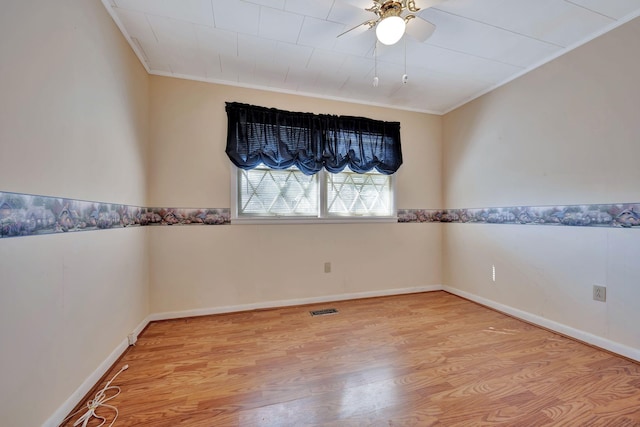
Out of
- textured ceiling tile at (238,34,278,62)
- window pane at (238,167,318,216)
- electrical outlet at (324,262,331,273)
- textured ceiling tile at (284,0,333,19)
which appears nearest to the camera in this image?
textured ceiling tile at (284,0,333,19)

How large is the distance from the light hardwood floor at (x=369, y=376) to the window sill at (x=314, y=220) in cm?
103

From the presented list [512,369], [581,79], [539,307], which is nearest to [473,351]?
[512,369]

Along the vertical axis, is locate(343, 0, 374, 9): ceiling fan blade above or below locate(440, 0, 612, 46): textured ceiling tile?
below

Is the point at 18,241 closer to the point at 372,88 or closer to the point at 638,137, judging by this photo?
the point at 372,88

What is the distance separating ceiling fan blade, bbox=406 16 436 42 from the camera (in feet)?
5.13

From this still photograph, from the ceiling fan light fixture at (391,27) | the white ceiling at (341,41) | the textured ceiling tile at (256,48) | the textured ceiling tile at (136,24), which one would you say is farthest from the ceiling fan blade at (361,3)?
the textured ceiling tile at (136,24)

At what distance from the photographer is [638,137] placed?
176 centimetres

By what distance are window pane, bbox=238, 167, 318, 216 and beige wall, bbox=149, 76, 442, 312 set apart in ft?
0.56

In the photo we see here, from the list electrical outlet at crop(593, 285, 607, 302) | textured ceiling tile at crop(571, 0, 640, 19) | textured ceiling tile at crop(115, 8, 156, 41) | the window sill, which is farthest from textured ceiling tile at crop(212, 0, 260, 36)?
electrical outlet at crop(593, 285, 607, 302)

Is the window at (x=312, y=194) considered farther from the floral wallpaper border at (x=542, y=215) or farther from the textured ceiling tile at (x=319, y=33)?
the textured ceiling tile at (x=319, y=33)

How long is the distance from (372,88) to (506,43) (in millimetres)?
1224

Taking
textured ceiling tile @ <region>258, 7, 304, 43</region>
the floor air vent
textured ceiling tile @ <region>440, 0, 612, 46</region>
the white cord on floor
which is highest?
textured ceiling tile @ <region>258, 7, 304, 43</region>

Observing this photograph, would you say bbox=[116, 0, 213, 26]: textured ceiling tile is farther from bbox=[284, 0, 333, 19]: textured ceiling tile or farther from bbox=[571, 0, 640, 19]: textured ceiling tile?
bbox=[571, 0, 640, 19]: textured ceiling tile

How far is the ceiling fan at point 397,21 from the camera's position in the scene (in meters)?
1.46
